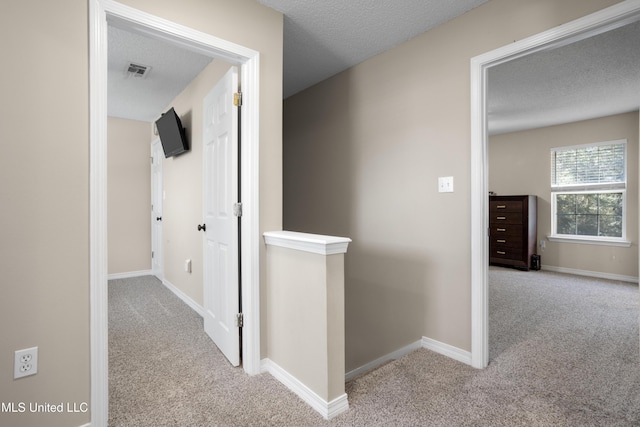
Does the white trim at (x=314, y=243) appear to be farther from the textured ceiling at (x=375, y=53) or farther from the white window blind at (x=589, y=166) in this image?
the white window blind at (x=589, y=166)

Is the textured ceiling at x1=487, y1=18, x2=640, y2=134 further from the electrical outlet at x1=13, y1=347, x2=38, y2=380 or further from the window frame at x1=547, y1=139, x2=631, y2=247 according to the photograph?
the electrical outlet at x1=13, y1=347, x2=38, y2=380

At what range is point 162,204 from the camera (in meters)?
4.52

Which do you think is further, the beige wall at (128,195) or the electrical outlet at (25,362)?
the beige wall at (128,195)

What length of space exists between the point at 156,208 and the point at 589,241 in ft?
21.9

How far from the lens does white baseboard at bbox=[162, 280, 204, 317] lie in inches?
125

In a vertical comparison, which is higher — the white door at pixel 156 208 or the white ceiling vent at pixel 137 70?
the white ceiling vent at pixel 137 70

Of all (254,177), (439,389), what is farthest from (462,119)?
(439,389)

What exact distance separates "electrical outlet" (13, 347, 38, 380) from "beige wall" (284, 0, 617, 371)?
2290 mm

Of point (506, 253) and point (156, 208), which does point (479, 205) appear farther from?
point (156, 208)

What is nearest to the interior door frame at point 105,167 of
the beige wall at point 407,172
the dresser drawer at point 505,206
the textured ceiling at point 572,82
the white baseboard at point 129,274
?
the beige wall at point 407,172

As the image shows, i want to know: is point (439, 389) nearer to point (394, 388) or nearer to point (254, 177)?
point (394, 388)

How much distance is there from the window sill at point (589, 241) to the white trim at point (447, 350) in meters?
4.34

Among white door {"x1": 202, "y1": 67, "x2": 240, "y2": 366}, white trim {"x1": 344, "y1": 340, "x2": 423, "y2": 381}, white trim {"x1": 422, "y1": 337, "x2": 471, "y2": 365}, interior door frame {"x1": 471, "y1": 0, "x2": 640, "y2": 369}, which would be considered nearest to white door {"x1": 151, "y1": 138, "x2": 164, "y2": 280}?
white door {"x1": 202, "y1": 67, "x2": 240, "y2": 366}

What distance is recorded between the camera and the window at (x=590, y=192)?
491 centimetres
